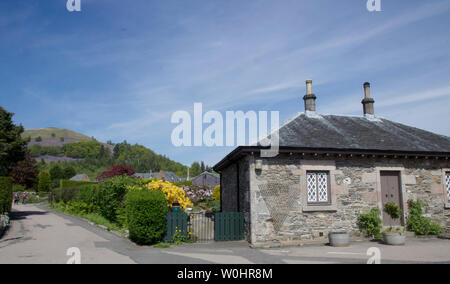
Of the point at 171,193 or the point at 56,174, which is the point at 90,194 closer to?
the point at 171,193

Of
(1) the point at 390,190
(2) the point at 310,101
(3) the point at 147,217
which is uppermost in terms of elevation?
(2) the point at 310,101

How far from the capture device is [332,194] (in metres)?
12.0

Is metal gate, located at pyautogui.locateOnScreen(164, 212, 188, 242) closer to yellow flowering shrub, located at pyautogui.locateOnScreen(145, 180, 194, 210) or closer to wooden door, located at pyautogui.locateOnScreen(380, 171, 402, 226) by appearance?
yellow flowering shrub, located at pyautogui.locateOnScreen(145, 180, 194, 210)

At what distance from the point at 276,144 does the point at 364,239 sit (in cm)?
488

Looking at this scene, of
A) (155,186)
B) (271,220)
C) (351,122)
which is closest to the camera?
(271,220)

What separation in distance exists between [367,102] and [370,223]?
6.78m

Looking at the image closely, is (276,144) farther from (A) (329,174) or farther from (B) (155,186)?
(B) (155,186)

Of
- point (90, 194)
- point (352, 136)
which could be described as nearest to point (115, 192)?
point (90, 194)

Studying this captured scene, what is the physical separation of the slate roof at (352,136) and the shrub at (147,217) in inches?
134

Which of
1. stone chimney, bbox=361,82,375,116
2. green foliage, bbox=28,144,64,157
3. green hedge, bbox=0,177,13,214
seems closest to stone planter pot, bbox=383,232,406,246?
stone chimney, bbox=361,82,375,116

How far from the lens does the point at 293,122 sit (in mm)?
14000

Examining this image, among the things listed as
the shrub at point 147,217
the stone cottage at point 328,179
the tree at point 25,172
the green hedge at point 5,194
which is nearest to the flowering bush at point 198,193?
the green hedge at point 5,194

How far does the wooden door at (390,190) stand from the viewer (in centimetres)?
1273
